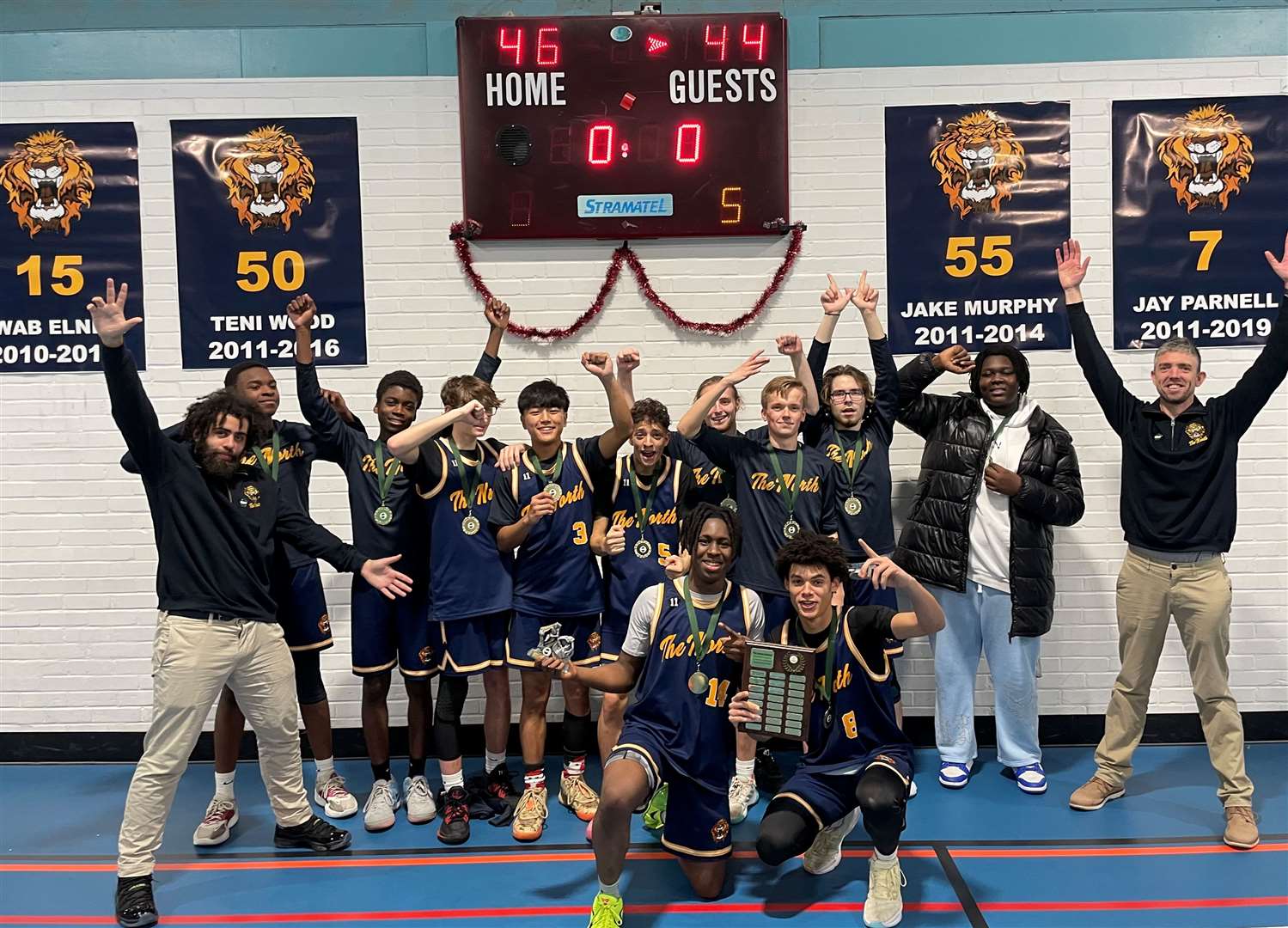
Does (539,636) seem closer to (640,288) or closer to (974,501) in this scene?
(640,288)

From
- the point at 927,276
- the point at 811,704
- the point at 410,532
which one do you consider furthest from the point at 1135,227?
the point at 410,532

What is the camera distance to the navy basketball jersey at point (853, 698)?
401 cm

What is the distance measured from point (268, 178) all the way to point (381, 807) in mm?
3727

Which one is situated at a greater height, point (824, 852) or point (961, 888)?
point (824, 852)

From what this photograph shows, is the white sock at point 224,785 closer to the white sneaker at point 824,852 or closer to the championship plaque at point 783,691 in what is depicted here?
the championship plaque at point 783,691

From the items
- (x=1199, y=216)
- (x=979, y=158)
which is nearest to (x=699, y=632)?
(x=979, y=158)

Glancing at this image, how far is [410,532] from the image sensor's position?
4934mm

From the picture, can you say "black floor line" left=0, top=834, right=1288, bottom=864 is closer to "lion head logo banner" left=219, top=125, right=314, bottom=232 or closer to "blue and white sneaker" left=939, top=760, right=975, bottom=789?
"blue and white sneaker" left=939, top=760, right=975, bottom=789

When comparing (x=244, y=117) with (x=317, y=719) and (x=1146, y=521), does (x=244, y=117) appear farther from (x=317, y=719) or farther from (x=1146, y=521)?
(x=1146, y=521)

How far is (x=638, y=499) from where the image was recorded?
4.89 meters

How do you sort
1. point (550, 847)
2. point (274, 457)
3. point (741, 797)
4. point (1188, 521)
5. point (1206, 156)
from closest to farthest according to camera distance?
point (550, 847) → point (1188, 521) → point (741, 797) → point (274, 457) → point (1206, 156)

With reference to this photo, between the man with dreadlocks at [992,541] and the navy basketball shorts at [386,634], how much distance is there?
2.64 metres

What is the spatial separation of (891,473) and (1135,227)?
82.0 inches

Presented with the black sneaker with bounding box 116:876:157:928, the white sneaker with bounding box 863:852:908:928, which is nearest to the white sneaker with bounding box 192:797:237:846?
the black sneaker with bounding box 116:876:157:928
